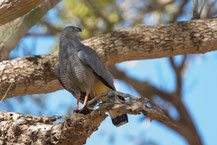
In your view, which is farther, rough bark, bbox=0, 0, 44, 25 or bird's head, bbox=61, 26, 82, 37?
bird's head, bbox=61, 26, 82, 37

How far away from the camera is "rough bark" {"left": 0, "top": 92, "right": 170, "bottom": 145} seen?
10.4 feet

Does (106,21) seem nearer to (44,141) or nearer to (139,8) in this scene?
(139,8)

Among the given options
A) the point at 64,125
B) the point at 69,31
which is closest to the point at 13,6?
the point at 69,31

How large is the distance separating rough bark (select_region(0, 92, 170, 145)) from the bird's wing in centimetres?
87

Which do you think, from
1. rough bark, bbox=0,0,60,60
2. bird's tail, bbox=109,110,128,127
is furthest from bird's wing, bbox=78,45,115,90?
rough bark, bbox=0,0,60,60

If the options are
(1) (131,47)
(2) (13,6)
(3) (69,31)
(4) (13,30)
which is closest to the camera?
(2) (13,6)

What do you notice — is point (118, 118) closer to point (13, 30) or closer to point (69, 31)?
point (69, 31)

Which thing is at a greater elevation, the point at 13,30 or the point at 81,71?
the point at 13,30

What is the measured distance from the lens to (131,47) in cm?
494

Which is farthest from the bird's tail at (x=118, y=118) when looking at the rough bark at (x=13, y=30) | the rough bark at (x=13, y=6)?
the rough bark at (x=13, y=30)

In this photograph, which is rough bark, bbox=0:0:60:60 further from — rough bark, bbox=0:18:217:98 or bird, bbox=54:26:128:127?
bird, bbox=54:26:128:127

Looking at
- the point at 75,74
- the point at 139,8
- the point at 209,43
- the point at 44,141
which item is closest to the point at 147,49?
the point at 209,43

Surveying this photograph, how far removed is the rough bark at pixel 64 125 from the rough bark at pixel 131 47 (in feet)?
3.11

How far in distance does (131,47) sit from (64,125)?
2.13 metres
